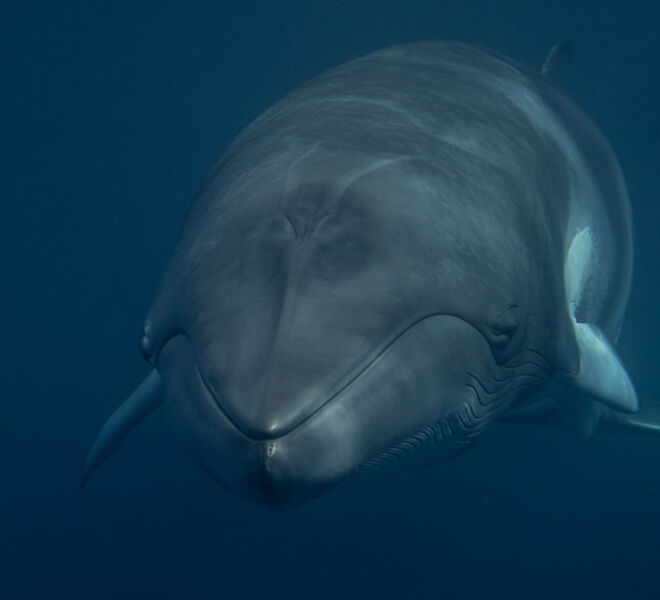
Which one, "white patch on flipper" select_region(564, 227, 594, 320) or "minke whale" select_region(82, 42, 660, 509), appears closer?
"minke whale" select_region(82, 42, 660, 509)

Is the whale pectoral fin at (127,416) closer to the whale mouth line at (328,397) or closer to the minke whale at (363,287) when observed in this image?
the minke whale at (363,287)

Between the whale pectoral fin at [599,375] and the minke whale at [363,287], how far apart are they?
2.4 inches

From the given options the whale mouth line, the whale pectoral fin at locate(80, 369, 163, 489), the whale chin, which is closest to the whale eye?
the whale chin

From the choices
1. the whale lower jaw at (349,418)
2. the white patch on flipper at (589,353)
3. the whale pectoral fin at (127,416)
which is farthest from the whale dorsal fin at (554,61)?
the whale lower jaw at (349,418)

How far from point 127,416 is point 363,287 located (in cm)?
600

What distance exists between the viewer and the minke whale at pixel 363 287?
2986 millimetres

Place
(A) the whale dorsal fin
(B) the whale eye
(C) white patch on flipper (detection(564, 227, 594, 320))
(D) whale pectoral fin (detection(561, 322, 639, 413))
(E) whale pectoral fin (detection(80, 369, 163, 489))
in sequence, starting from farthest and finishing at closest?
(A) the whale dorsal fin < (E) whale pectoral fin (detection(80, 369, 163, 489)) < (C) white patch on flipper (detection(564, 227, 594, 320)) < (D) whale pectoral fin (detection(561, 322, 639, 413)) < (B) the whale eye

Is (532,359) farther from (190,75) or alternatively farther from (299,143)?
(190,75)

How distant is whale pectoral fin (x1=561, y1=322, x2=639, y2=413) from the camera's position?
6.11 m

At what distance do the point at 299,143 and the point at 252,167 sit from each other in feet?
1.13

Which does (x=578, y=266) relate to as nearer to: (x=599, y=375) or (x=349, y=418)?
(x=599, y=375)

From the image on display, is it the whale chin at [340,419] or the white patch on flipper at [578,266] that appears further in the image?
the white patch on flipper at [578,266]

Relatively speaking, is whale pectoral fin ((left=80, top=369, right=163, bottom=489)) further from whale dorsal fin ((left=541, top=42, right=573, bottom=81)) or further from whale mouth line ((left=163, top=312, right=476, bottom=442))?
whale dorsal fin ((left=541, top=42, right=573, bottom=81))

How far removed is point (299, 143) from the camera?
4379 mm
